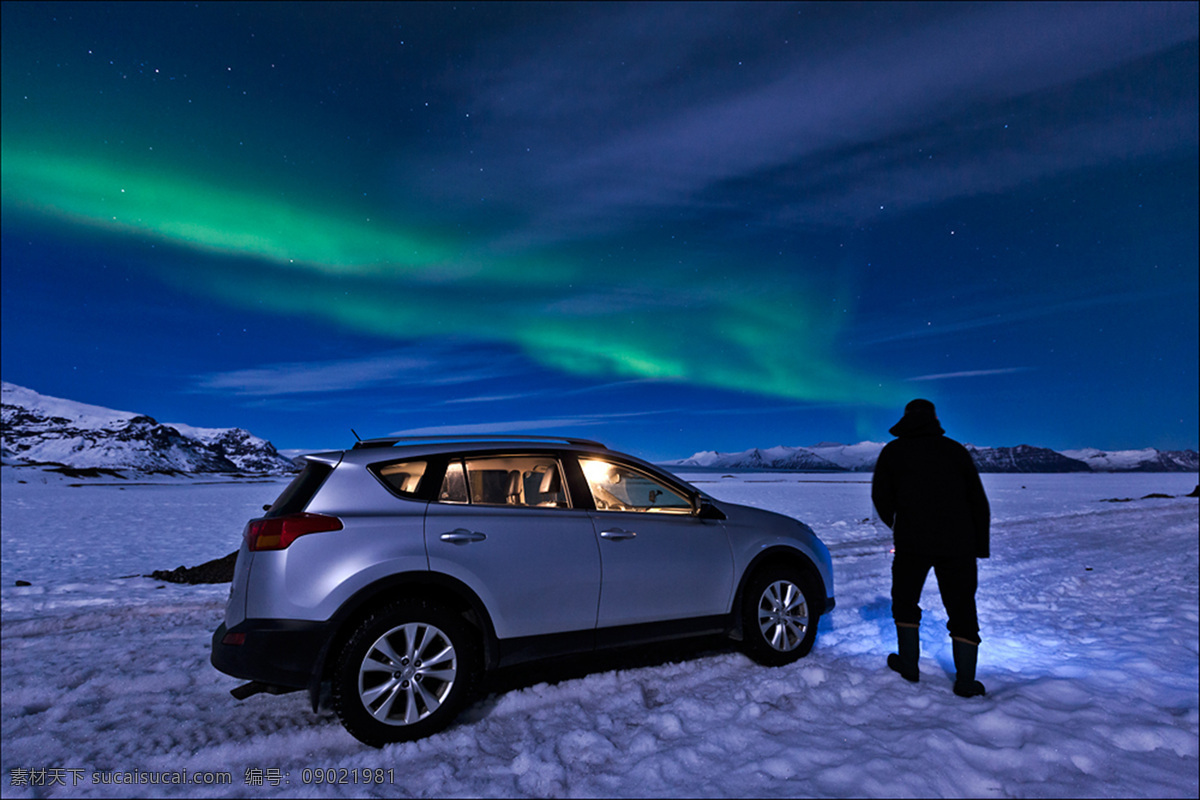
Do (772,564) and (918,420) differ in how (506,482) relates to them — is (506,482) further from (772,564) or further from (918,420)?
(918,420)

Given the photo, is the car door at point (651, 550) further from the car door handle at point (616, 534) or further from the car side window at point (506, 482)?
the car side window at point (506, 482)

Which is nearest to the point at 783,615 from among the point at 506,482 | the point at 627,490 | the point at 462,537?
the point at 627,490

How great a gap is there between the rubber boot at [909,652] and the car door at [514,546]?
248cm

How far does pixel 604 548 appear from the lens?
4660 mm

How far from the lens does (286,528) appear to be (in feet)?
12.6

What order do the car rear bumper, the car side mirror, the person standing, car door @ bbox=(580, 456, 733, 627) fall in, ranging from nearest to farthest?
1. the car rear bumper
2. the person standing
3. car door @ bbox=(580, 456, 733, 627)
4. the car side mirror

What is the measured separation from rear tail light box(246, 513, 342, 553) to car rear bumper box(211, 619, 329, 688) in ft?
1.51

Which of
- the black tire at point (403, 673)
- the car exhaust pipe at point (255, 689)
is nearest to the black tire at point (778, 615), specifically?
the black tire at point (403, 673)

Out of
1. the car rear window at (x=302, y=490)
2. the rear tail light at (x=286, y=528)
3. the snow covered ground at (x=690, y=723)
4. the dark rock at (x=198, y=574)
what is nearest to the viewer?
the snow covered ground at (x=690, y=723)

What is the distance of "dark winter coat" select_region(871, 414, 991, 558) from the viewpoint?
4.62m

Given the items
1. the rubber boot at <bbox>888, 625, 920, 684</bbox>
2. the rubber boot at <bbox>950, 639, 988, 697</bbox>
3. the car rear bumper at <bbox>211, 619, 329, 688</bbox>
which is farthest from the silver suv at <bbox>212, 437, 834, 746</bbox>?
→ the rubber boot at <bbox>950, 639, 988, 697</bbox>

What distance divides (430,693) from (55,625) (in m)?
5.94

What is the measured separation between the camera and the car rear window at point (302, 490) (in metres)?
3.99

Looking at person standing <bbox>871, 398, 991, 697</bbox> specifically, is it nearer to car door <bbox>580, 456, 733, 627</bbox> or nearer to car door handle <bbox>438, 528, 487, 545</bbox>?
car door <bbox>580, 456, 733, 627</bbox>
